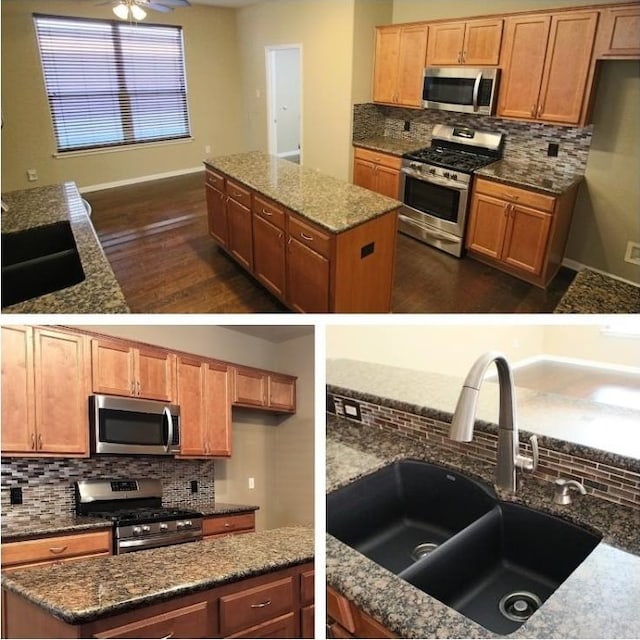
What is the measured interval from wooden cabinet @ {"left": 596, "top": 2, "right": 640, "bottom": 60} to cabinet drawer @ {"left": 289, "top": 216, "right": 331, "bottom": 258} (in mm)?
2019

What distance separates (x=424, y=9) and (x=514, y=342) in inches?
128

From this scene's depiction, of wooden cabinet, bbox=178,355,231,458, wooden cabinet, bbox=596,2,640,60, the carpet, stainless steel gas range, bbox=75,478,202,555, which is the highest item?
wooden cabinet, bbox=596,2,640,60

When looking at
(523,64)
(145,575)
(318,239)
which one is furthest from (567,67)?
(145,575)

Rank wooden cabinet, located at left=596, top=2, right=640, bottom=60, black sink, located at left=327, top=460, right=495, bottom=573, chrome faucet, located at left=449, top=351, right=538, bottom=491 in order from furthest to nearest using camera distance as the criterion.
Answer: wooden cabinet, located at left=596, top=2, right=640, bottom=60
black sink, located at left=327, top=460, right=495, bottom=573
chrome faucet, located at left=449, top=351, right=538, bottom=491

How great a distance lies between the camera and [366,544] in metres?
1.42

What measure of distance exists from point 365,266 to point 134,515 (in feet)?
5.48

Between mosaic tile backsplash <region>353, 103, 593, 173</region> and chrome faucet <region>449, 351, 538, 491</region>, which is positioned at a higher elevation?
mosaic tile backsplash <region>353, 103, 593, 173</region>

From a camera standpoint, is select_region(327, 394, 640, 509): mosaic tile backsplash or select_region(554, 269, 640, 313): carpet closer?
select_region(327, 394, 640, 509): mosaic tile backsplash

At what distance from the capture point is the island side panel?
240 cm

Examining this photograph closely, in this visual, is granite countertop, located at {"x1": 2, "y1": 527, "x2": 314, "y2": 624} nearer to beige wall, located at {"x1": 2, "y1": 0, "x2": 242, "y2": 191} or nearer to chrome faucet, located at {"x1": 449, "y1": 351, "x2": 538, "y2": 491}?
chrome faucet, located at {"x1": 449, "y1": 351, "x2": 538, "y2": 491}

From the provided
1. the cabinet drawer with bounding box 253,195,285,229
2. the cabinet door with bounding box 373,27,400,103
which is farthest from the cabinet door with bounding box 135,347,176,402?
the cabinet door with bounding box 373,27,400,103

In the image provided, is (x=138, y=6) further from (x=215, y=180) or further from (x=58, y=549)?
(x=58, y=549)

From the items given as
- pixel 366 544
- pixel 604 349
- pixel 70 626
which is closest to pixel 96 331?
pixel 70 626

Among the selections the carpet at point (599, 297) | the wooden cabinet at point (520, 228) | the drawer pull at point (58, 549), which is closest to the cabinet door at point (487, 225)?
the wooden cabinet at point (520, 228)
